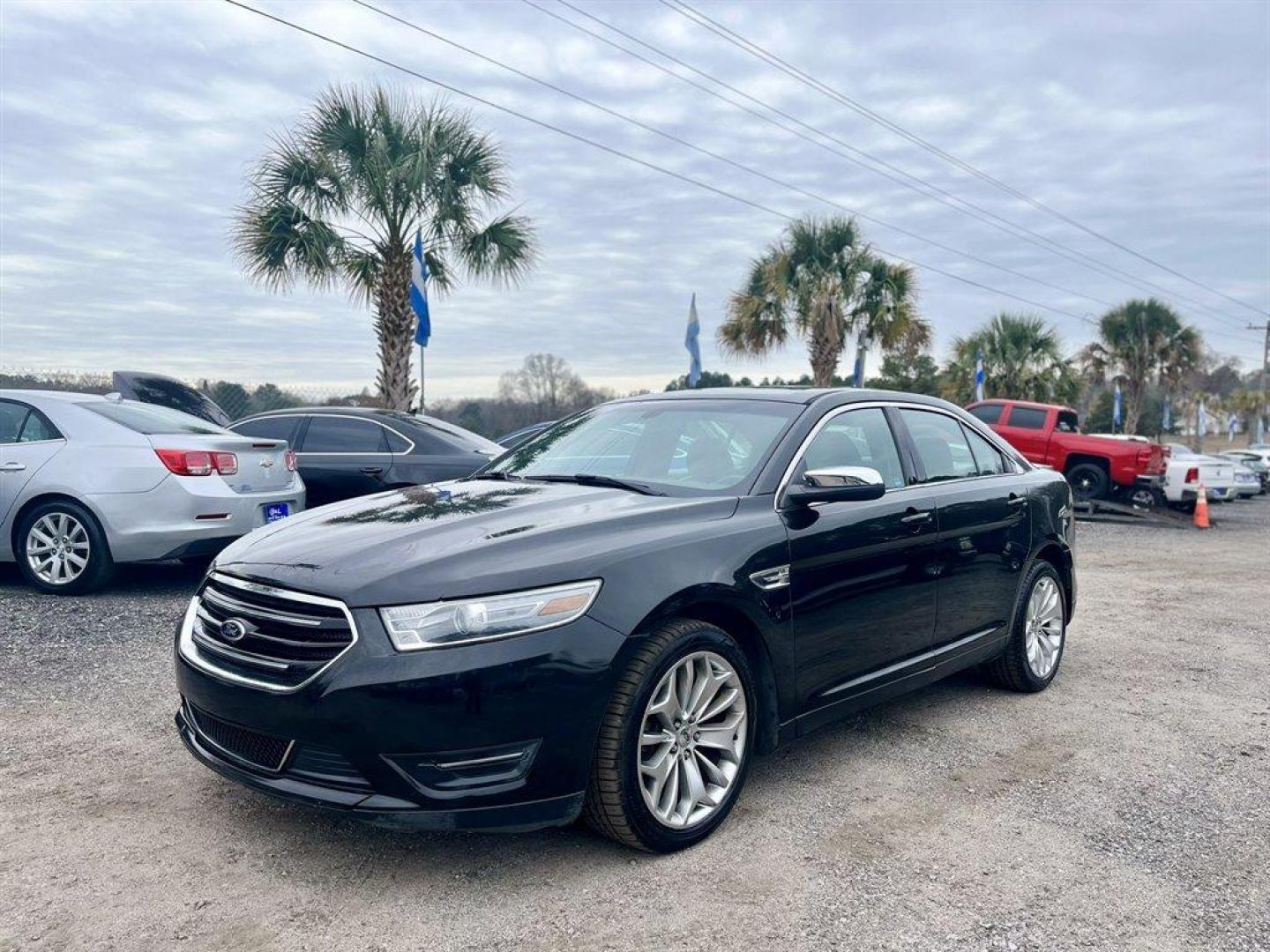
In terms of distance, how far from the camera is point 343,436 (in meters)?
8.73

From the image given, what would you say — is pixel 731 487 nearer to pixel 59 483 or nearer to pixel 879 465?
pixel 879 465

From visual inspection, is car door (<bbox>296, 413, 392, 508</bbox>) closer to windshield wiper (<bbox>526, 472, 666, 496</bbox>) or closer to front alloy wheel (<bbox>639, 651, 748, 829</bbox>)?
windshield wiper (<bbox>526, 472, 666, 496</bbox>)

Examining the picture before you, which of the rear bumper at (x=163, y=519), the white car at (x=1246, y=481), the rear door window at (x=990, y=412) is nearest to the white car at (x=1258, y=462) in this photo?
the white car at (x=1246, y=481)

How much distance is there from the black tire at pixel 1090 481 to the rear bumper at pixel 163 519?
14865mm

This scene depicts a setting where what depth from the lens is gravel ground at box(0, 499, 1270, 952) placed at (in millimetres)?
2672

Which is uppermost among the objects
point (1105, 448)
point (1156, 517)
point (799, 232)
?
point (799, 232)

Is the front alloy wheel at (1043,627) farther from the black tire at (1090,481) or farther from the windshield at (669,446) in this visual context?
the black tire at (1090,481)

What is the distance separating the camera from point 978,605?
459cm

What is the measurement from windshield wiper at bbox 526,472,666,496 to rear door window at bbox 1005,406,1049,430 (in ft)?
50.6

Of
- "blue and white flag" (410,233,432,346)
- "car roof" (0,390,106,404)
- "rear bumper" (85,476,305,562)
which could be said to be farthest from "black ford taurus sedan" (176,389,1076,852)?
"blue and white flag" (410,233,432,346)

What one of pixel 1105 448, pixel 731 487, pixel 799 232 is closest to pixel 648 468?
pixel 731 487

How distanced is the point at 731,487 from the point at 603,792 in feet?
4.10

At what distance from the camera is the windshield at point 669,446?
380 centimetres

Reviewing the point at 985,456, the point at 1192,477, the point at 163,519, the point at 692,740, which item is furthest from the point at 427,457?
the point at 1192,477
